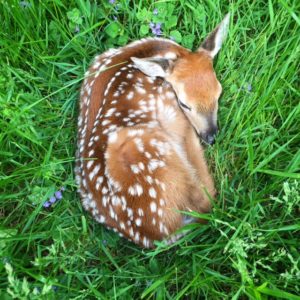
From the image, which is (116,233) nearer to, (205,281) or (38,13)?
(205,281)

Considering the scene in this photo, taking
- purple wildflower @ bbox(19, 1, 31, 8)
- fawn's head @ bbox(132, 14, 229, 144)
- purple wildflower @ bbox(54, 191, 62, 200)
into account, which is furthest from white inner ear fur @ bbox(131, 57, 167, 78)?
purple wildflower @ bbox(54, 191, 62, 200)

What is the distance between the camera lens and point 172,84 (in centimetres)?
281

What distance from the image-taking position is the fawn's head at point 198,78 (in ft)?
8.80

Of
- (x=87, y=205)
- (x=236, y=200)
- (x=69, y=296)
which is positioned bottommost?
(x=69, y=296)

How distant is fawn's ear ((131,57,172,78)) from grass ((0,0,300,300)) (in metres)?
0.36

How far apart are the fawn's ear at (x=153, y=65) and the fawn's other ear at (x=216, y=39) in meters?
0.26

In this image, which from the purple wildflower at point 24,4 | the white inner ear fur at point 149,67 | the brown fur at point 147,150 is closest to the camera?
the brown fur at point 147,150

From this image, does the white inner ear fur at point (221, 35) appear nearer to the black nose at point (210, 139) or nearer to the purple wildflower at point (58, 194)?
the black nose at point (210, 139)

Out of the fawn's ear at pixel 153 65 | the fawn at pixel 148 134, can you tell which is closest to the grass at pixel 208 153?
the fawn at pixel 148 134

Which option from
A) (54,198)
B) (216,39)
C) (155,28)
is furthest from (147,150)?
(155,28)

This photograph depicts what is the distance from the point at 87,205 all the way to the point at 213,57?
1.24 m

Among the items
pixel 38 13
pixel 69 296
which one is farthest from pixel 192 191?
pixel 38 13

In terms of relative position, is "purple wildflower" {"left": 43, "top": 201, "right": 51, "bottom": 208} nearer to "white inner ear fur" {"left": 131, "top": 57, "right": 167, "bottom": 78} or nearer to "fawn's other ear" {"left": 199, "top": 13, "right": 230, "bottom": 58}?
"white inner ear fur" {"left": 131, "top": 57, "right": 167, "bottom": 78}

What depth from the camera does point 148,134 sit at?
2.57 m
